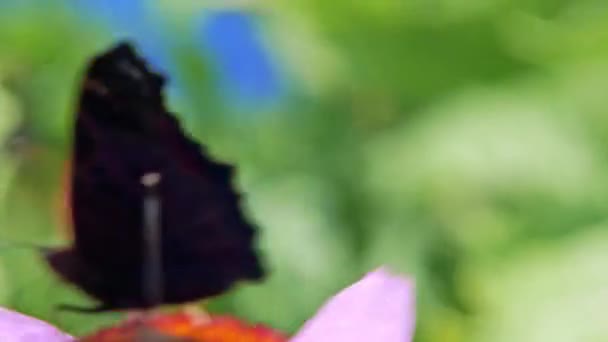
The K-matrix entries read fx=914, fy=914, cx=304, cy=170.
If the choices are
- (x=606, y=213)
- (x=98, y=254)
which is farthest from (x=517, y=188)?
(x=98, y=254)

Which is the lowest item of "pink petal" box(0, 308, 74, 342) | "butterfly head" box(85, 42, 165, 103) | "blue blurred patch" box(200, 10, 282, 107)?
"pink petal" box(0, 308, 74, 342)

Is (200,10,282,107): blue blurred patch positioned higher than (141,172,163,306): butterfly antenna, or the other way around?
(200,10,282,107): blue blurred patch

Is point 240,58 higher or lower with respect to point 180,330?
higher

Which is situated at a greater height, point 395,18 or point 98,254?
point 395,18

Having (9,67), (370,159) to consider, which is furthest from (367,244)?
(9,67)

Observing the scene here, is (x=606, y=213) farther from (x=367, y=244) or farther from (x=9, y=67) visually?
(x=9, y=67)
